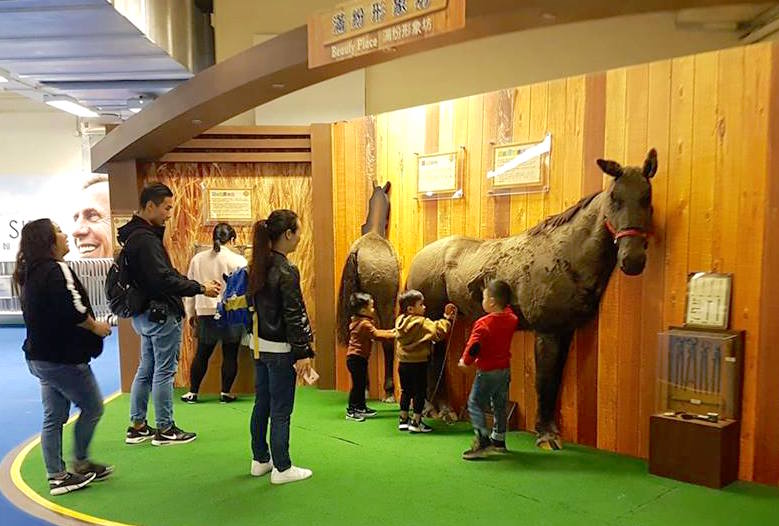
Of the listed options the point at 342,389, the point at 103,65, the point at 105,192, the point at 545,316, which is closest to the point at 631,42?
the point at 545,316

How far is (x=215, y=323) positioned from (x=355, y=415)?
57.6 inches

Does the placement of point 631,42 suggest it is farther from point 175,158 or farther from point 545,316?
point 175,158

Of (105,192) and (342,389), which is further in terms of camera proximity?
(105,192)

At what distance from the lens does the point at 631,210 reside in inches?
126

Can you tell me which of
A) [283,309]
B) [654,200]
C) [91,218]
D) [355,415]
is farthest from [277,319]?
[91,218]

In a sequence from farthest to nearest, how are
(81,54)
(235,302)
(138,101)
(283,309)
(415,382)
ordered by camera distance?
(138,101)
(81,54)
(415,382)
(235,302)
(283,309)

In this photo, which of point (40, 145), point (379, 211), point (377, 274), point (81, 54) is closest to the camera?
point (377, 274)

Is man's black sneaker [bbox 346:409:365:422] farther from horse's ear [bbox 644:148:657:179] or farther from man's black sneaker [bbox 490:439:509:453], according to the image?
horse's ear [bbox 644:148:657:179]

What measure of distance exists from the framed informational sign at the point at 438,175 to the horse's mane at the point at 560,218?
2.40 ft

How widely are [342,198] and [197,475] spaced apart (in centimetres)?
256

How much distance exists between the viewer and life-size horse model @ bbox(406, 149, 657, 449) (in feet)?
10.6

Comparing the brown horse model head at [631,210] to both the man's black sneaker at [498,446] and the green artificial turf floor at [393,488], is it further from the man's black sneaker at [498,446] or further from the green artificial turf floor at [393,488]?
the man's black sneaker at [498,446]

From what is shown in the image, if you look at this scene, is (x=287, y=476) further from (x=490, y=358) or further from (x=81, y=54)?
(x=81, y=54)

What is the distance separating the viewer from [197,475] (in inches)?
135
